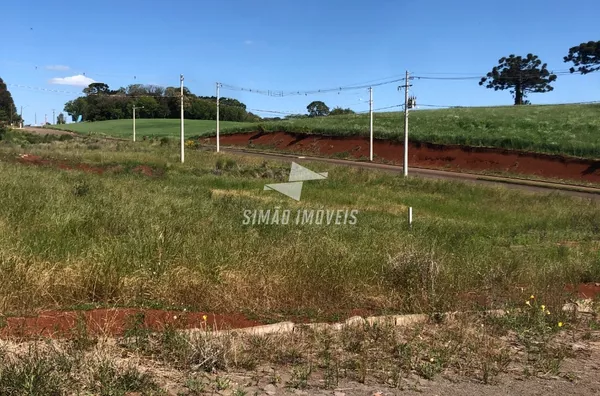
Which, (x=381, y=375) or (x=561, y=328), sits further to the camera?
(x=561, y=328)

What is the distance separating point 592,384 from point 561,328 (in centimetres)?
155

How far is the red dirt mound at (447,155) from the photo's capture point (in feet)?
133

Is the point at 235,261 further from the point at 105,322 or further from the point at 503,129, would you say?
the point at 503,129

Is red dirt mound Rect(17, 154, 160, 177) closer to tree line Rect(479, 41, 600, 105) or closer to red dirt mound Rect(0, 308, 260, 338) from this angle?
red dirt mound Rect(0, 308, 260, 338)

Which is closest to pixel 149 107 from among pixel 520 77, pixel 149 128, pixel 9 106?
pixel 149 128

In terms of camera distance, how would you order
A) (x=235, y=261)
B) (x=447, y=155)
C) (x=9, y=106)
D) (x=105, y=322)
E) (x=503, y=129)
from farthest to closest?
(x=9, y=106) < (x=503, y=129) < (x=447, y=155) < (x=235, y=261) < (x=105, y=322)

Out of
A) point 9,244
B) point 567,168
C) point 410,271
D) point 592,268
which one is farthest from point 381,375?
point 567,168

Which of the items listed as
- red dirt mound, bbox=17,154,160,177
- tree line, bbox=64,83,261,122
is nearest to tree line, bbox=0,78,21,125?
tree line, bbox=64,83,261,122

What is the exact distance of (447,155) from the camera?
4928 cm

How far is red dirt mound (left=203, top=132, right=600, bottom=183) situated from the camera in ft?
133

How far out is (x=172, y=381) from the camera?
373 cm

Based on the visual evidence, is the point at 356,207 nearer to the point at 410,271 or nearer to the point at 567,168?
the point at 410,271

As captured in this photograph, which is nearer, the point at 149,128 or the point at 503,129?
the point at 503,129

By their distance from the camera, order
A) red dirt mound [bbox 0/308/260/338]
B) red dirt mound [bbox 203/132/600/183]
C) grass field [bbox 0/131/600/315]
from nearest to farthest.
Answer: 1. red dirt mound [bbox 0/308/260/338]
2. grass field [bbox 0/131/600/315]
3. red dirt mound [bbox 203/132/600/183]
